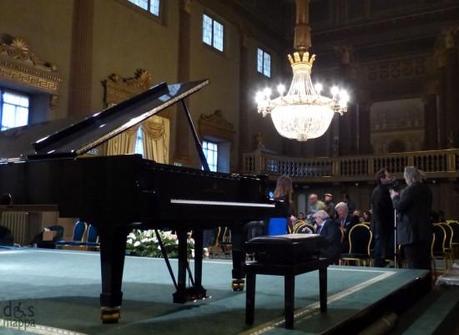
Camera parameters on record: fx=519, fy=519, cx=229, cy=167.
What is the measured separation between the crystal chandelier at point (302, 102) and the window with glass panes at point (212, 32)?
5.58 meters

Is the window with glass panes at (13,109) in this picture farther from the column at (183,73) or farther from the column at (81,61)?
the column at (183,73)

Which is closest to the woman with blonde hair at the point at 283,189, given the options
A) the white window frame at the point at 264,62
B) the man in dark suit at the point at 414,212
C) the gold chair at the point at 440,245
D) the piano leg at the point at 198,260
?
the man in dark suit at the point at 414,212

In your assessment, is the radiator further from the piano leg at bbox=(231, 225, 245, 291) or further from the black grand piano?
the piano leg at bbox=(231, 225, 245, 291)

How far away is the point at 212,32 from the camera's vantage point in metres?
15.2

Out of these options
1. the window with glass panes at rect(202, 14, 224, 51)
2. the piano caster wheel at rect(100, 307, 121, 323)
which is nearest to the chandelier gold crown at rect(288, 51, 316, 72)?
the window with glass panes at rect(202, 14, 224, 51)

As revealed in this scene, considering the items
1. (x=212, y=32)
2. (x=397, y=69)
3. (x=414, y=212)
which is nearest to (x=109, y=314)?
(x=414, y=212)

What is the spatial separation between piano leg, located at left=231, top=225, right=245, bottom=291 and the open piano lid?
1.15 metres

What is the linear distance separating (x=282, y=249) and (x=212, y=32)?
13.1 meters

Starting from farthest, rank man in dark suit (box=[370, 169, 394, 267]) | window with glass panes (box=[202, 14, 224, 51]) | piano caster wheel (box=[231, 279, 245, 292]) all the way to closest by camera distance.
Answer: window with glass panes (box=[202, 14, 224, 51]) < man in dark suit (box=[370, 169, 394, 267]) < piano caster wheel (box=[231, 279, 245, 292])

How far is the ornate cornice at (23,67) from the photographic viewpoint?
907 cm

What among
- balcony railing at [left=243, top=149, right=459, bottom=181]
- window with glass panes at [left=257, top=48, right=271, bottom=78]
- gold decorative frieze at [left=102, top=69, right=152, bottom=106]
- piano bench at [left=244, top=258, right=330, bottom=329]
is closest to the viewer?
piano bench at [left=244, top=258, right=330, bottom=329]

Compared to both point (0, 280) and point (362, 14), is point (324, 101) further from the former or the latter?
point (362, 14)

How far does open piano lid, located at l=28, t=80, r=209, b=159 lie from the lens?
3.07 metres

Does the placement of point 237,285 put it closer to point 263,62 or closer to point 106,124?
point 106,124
